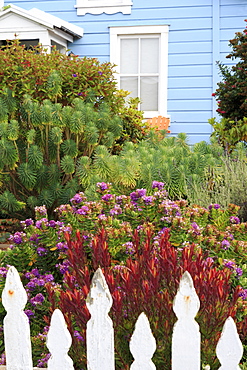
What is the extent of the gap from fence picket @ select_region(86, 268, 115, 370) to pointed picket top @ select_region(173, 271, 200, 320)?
253 millimetres

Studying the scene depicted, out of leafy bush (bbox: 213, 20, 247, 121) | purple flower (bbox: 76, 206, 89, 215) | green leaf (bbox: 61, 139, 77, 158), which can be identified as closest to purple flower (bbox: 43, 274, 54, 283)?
purple flower (bbox: 76, 206, 89, 215)

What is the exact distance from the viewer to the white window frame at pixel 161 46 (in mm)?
9703

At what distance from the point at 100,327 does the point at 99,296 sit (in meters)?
0.12

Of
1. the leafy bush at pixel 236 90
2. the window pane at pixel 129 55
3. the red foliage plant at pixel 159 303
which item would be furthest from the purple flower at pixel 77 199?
the window pane at pixel 129 55

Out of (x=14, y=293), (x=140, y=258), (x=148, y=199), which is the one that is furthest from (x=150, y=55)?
(x=14, y=293)

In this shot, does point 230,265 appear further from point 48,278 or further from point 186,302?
point 48,278

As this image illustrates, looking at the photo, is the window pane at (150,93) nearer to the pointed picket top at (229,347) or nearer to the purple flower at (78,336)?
the purple flower at (78,336)

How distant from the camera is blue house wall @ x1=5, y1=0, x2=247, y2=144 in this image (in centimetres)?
948

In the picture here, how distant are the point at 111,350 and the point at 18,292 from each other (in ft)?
1.40

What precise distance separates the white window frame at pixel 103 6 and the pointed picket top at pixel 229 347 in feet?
29.6

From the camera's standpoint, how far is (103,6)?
32.4 feet

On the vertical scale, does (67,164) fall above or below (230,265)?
above

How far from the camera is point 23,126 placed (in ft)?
18.0

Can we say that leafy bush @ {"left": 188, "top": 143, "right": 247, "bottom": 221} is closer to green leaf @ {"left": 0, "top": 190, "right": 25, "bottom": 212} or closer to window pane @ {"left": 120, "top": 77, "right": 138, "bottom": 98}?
green leaf @ {"left": 0, "top": 190, "right": 25, "bottom": 212}
